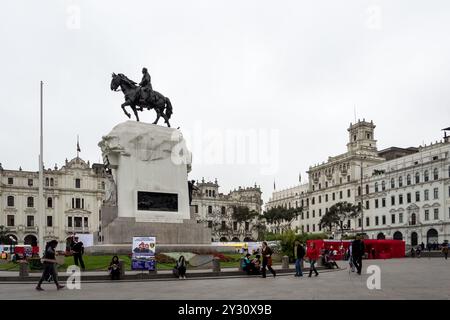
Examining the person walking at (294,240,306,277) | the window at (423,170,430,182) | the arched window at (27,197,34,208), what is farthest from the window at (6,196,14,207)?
the person walking at (294,240,306,277)

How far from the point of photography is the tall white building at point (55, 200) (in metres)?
91.5

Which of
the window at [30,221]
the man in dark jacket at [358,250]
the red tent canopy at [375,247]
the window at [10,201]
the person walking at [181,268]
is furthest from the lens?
the window at [30,221]

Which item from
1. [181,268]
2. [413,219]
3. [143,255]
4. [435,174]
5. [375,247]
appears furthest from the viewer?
[413,219]

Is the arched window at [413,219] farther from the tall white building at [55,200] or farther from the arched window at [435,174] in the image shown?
the tall white building at [55,200]

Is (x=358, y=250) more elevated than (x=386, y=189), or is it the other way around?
(x=386, y=189)

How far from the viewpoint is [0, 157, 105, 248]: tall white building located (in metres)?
91.5

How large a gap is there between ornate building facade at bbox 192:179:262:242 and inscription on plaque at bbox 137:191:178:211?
238ft

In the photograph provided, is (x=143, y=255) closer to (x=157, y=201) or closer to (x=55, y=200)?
(x=157, y=201)

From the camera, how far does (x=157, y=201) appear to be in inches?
1305

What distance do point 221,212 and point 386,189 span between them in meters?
33.2

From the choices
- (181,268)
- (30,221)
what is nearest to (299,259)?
(181,268)

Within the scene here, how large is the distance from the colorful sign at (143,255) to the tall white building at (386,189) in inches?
2603

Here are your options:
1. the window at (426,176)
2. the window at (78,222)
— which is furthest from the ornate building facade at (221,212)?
the window at (426,176)
